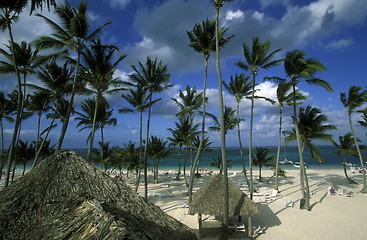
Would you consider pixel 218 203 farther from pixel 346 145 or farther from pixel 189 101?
pixel 346 145

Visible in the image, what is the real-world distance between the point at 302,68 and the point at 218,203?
8911 millimetres

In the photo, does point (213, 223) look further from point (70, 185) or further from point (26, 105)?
point (26, 105)

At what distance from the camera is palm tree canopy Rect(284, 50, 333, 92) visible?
10.3 metres

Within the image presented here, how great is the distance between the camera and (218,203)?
26.0 feet

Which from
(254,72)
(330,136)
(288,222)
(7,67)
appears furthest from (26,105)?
(330,136)

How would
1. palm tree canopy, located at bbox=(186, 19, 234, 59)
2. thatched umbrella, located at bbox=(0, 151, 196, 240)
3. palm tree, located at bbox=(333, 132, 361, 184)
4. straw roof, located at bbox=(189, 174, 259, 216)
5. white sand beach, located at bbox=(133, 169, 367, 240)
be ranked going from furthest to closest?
palm tree, located at bbox=(333, 132, 361, 184) → palm tree canopy, located at bbox=(186, 19, 234, 59) → white sand beach, located at bbox=(133, 169, 367, 240) → straw roof, located at bbox=(189, 174, 259, 216) → thatched umbrella, located at bbox=(0, 151, 196, 240)

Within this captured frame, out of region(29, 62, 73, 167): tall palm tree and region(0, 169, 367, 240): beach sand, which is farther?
region(29, 62, 73, 167): tall palm tree

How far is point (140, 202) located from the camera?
12.4ft

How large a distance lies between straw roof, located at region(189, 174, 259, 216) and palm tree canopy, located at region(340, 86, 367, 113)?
45.7 ft

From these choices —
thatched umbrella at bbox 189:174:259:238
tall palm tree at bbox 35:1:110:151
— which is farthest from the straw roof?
tall palm tree at bbox 35:1:110:151

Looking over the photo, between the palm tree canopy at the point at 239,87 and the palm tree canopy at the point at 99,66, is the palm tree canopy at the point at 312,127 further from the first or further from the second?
the palm tree canopy at the point at 99,66

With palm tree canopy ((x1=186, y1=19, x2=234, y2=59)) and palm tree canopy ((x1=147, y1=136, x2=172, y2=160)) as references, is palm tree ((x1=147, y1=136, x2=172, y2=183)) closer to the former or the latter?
palm tree canopy ((x1=147, y1=136, x2=172, y2=160))

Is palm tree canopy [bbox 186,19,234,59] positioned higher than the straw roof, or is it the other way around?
palm tree canopy [bbox 186,19,234,59]

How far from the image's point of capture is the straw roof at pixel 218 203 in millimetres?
7750
